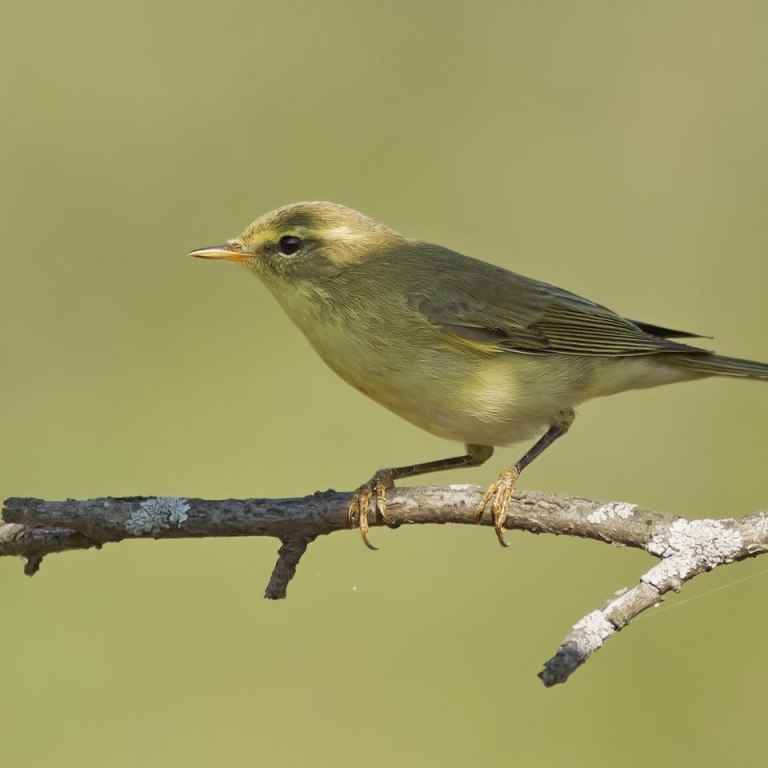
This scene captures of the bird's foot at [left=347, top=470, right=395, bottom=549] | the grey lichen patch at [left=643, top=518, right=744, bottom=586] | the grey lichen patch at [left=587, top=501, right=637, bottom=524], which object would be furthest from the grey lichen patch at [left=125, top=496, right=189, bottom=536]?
the grey lichen patch at [left=643, top=518, right=744, bottom=586]

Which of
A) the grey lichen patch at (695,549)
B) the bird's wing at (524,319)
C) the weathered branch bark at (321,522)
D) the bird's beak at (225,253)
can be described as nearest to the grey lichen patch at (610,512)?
the weathered branch bark at (321,522)

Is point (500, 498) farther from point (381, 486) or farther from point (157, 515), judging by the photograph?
point (157, 515)

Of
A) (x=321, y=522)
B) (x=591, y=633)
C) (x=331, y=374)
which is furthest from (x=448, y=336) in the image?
(x=331, y=374)

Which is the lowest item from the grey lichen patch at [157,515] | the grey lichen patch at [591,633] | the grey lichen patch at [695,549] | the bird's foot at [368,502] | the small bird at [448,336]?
the grey lichen patch at [591,633]

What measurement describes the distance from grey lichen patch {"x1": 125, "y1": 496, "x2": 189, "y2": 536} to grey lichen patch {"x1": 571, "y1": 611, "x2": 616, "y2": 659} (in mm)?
1380

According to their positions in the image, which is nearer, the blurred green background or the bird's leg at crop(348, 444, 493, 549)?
the bird's leg at crop(348, 444, 493, 549)

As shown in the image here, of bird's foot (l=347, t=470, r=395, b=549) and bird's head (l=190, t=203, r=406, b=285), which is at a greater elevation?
bird's head (l=190, t=203, r=406, b=285)

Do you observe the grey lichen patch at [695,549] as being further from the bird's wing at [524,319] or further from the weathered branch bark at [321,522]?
the bird's wing at [524,319]

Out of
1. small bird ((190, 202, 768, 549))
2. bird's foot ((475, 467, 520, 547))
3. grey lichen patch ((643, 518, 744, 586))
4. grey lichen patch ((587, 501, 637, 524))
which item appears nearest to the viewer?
grey lichen patch ((643, 518, 744, 586))

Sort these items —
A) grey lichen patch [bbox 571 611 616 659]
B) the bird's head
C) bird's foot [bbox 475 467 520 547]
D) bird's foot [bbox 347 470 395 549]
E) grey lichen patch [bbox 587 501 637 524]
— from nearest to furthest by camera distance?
grey lichen patch [bbox 571 611 616 659] → grey lichen patch [bbox 587 501 637 524] → bird's foot [bbox 475 467 520 547] → bird's foot [bbox 347 470 395 549] → the bird's head

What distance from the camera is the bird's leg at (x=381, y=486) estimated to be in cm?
403

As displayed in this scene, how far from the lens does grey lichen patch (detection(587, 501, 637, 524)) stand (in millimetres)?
3559

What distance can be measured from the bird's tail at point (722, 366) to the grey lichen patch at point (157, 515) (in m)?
2.45

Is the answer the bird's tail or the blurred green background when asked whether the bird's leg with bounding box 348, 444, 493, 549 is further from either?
the blurred green background
